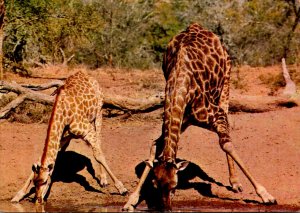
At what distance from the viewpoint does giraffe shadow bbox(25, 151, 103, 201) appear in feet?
36.5

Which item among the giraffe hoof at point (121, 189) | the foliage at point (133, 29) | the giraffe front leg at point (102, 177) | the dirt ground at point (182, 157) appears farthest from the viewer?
the foliage at point (133, 29)

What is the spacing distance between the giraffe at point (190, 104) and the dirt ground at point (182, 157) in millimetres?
532

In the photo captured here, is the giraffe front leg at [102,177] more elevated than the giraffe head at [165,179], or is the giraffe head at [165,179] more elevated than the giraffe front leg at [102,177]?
the giraffe head at [165,179]

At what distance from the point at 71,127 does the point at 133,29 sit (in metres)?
21.2

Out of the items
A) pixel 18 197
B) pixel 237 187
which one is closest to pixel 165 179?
pixel 237 187

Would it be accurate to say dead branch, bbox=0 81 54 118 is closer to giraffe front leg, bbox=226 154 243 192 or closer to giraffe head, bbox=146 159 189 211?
giraffe front leg, bbox=226 154 243 192

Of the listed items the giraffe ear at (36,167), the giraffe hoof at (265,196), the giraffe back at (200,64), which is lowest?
the giraffe hoof at (265,196)

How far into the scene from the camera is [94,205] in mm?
10039

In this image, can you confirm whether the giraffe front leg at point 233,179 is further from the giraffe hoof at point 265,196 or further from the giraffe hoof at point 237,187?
the giraffe hoof at point 265,196

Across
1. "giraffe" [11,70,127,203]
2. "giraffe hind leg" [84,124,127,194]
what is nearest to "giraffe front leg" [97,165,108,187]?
"giraffe" [11,70,127,203]

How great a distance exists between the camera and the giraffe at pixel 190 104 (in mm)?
8727

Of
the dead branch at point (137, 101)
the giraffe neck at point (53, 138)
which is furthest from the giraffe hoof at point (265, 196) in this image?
the dead branch at point (137, 101)

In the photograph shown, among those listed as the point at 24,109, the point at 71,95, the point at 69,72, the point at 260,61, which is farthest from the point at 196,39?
the point at 260,61

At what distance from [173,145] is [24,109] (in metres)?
7.06
